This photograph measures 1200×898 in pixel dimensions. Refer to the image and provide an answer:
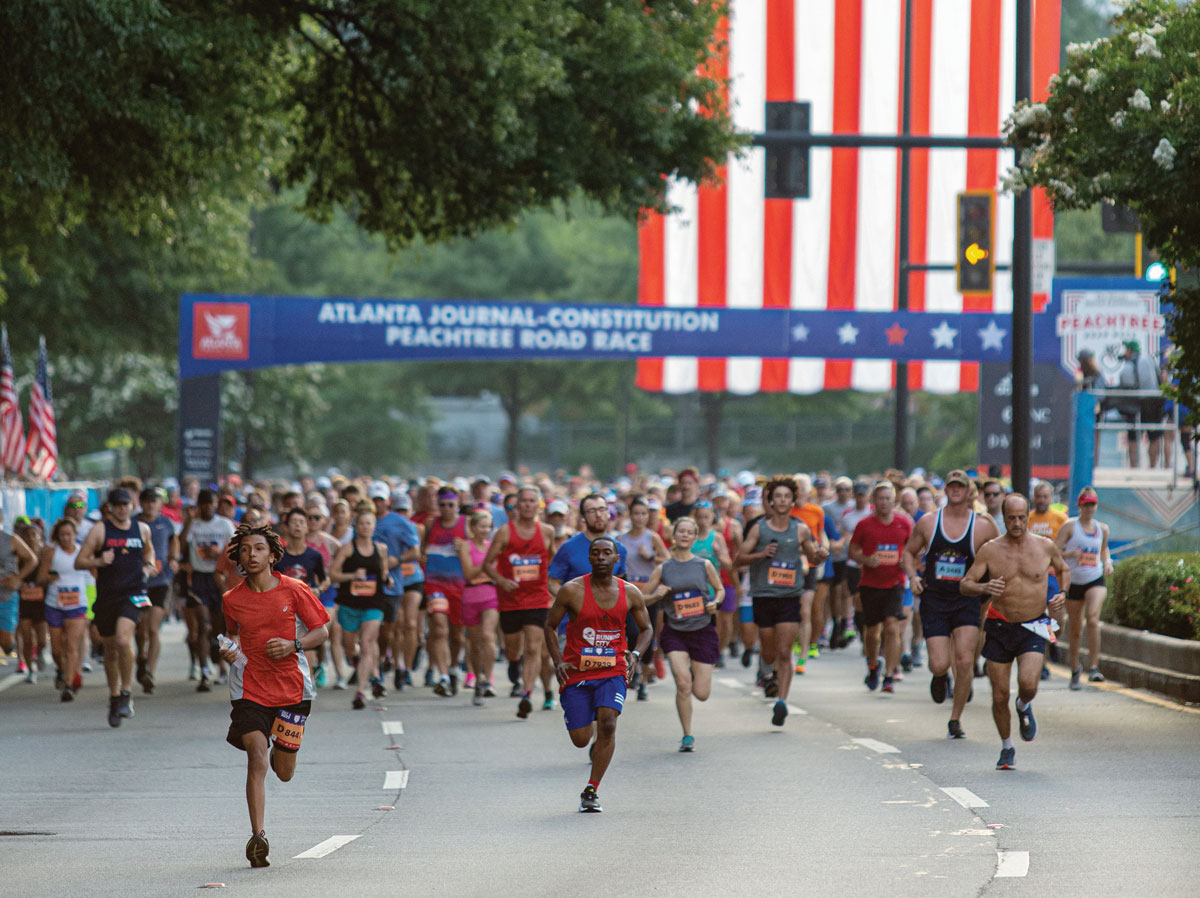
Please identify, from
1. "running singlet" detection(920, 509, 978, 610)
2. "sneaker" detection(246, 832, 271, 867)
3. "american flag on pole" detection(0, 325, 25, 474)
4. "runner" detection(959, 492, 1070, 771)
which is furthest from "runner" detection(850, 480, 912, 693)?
"american flag on pole" detection(0, 325, 25, 474)

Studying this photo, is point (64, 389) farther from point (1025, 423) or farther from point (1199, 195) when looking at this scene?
point (1199, 195)

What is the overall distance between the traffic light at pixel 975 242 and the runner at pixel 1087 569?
421 cm

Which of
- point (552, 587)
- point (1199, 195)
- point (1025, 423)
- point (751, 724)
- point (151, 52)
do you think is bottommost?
point (751, 724)

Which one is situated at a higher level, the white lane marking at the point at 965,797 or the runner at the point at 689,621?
the runner at the point at 689,621

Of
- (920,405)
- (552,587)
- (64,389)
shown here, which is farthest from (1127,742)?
(920,405)

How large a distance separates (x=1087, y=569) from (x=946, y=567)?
3.71 meters

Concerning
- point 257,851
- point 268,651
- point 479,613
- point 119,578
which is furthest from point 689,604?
point 257,851

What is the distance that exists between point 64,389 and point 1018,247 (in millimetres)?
35730

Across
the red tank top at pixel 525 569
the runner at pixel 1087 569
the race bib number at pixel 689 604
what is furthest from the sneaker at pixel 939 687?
the red tank top at pixel 525 569

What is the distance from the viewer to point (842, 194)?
3572cm

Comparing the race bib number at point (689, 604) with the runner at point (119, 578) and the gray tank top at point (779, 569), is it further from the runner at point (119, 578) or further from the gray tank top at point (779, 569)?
the runner at point (119, 578)

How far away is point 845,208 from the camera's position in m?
35.8

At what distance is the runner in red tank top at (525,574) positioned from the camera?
16.1 m

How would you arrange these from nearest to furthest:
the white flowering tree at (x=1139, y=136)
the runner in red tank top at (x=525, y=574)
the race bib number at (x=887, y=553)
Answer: the white flowering tree at (x=1139, y=136), the runner in red tank top at (x=525, y=574), the race bib number at (x=887, y=553)
